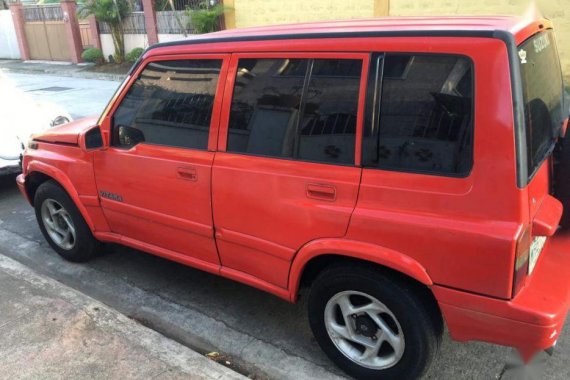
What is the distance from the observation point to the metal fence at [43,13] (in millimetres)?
19156

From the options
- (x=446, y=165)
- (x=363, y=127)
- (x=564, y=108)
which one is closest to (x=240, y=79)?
(x=363, y=127)

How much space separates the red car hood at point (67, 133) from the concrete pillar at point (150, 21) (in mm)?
12507

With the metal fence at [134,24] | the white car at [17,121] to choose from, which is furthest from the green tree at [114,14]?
the white car at [17,121]

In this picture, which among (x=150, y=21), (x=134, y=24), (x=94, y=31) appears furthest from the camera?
(x=94, y=31)

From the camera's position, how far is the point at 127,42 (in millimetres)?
16891

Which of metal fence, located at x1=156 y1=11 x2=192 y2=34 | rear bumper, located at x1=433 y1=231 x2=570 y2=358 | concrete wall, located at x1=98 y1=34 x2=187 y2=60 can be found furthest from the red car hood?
concrete wall, located at x1=98 y1=34 x2=187 y2=60

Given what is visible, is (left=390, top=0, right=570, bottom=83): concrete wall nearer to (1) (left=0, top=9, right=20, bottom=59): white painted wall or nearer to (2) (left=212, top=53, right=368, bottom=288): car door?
(2) (left=212, top=53, right=368, bottom=288): car door

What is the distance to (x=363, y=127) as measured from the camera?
2379 mm

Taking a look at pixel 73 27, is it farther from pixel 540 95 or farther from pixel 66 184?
pixel 540 95

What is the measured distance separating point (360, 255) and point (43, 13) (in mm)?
Result: 21064

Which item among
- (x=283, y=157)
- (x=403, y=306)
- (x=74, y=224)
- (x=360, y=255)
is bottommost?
(x=74, y=224)

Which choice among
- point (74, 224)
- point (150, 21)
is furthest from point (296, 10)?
point (74, 224)

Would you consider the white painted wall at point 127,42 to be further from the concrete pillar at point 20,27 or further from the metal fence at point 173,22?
the concrete pillar at point 20,27

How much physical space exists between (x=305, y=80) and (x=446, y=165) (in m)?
0.84
